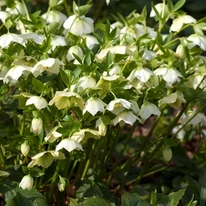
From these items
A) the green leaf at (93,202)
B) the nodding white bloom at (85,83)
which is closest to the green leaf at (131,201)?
the green leaf at (93,202)

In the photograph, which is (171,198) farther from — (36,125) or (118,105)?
(36,125)

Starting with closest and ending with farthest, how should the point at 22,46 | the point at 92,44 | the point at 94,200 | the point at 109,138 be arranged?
the point at 94,200 < the point at 22,46 < the point at 109,138 < the point at 92,44

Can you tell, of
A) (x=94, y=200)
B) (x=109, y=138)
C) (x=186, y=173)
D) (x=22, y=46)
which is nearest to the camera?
(x=94, y=200)

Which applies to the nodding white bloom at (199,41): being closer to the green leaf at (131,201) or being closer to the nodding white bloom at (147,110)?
the nodding white bloom at (147,110)

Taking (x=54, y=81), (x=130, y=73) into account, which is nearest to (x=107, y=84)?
(x=130, y=73)

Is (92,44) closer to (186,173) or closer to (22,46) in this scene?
(22,46)

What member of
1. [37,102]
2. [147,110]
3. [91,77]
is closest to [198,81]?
[147,110]

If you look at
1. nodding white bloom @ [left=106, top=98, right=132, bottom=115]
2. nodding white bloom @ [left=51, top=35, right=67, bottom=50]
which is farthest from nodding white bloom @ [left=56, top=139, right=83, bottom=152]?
nodding white bloom @ [left=51, top=35, right=67, bottom=50]
